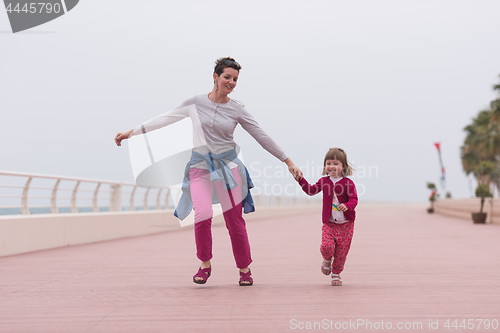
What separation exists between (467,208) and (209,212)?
24010mm

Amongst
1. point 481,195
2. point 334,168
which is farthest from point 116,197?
point 481,195

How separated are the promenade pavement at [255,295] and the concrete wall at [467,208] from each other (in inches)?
549

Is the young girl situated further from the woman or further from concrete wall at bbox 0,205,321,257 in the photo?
concrete wall at bbox 0,205,321,257

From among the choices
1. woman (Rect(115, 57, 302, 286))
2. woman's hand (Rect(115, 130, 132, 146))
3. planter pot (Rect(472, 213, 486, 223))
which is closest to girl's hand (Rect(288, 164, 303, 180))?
woman (Rect(115, 57, 302, 286))

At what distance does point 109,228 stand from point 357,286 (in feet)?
28.6

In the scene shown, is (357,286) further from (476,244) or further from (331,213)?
(476,244)

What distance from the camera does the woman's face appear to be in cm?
535

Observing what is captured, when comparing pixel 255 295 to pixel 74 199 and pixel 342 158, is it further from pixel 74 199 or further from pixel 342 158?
pixel 74 199

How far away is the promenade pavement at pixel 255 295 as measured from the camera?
376 cm

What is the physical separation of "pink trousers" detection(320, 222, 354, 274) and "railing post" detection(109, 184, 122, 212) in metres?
9.73

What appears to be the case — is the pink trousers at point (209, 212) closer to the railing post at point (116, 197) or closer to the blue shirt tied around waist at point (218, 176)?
the blue shirt tied around waist at point (218, 176)

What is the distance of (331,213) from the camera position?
545cm

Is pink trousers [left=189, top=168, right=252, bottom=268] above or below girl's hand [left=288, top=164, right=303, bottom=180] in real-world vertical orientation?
below

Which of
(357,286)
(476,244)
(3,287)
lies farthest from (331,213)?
(476,244)
